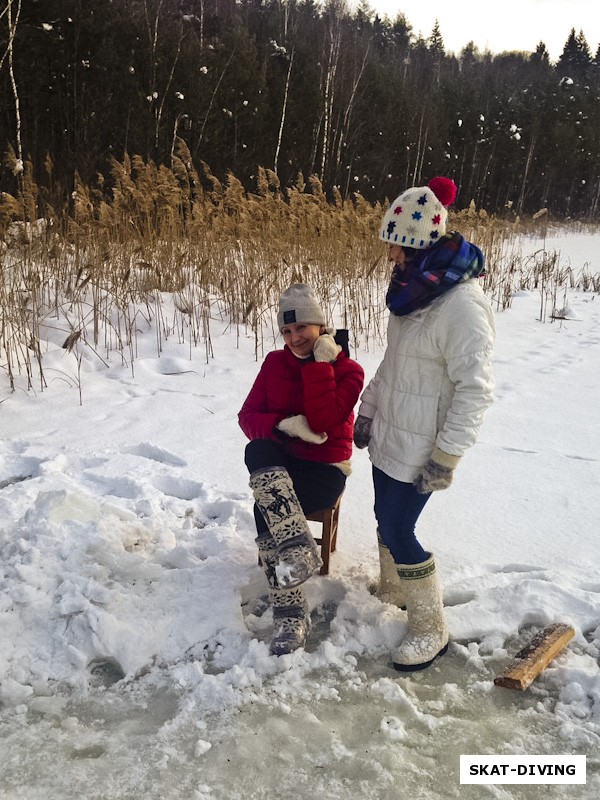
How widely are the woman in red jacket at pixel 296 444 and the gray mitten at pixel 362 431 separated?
5cm

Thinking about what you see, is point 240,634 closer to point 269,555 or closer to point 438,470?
point 269,555

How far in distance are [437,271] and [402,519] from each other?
0.74 m

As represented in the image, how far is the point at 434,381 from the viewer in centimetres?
191

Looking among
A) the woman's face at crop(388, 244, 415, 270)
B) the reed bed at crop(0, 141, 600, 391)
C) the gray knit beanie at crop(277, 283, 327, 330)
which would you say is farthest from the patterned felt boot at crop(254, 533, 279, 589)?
the reed bed at crop(0, 141, 600, 391)

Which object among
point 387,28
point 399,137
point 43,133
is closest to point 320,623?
point 43,133

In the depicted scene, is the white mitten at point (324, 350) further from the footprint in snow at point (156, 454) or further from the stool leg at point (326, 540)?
the footprint in snow at point (156, 454)

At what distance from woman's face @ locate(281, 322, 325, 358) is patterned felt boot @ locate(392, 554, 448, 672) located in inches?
30.1

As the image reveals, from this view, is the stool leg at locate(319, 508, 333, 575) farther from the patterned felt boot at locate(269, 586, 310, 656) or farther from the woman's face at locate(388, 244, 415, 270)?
the woman's face at locate(388, 244, 415, 270)

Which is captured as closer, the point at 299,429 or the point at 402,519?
the point at 402,519

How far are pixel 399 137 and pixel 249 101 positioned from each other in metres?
7.76

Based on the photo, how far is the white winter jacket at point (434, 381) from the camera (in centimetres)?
180

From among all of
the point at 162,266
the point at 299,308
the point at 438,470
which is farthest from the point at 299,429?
the point at 162,266

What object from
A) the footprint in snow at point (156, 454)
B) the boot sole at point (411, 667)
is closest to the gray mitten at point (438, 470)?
the boot sole at point (411, 667)

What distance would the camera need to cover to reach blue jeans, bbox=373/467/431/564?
1957 millimetres
